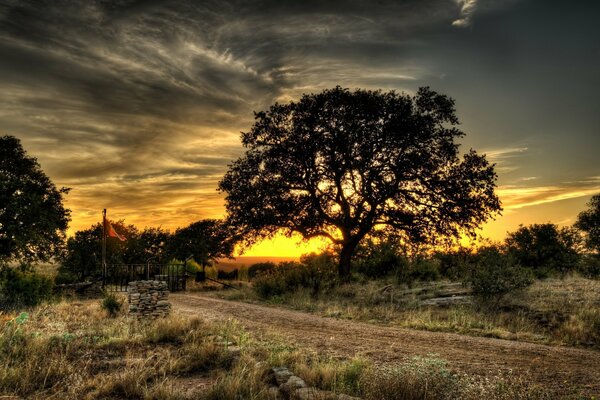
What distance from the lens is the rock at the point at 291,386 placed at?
708cm

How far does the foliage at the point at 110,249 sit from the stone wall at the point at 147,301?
28.5 metres

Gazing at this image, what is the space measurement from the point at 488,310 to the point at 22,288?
69.5 ft

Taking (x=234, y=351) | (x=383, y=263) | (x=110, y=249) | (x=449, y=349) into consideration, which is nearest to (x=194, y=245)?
(x=110, y=249)

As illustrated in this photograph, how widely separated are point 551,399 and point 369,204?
17929 mm

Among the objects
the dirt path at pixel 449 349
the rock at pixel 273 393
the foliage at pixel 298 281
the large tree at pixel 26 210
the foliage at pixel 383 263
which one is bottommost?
the dirt path at pixel 449 349

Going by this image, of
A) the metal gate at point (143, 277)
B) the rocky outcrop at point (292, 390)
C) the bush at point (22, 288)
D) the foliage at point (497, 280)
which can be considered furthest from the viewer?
the metal gate at point (143, 277)

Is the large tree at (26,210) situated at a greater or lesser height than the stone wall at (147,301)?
greater

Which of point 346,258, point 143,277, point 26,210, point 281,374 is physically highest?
point 26,210

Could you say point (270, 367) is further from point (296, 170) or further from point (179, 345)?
point (296, 170)

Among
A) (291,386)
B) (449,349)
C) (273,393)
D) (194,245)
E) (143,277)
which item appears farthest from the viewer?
(194,245)

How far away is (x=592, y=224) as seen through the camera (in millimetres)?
42156

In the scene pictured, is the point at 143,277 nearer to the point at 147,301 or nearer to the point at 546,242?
the point at 147,301

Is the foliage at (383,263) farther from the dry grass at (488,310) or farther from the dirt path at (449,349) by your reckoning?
the dirt path at (449,349)

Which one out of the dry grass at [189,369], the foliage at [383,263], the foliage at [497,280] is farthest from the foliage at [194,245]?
the dry grass at [189,369]
